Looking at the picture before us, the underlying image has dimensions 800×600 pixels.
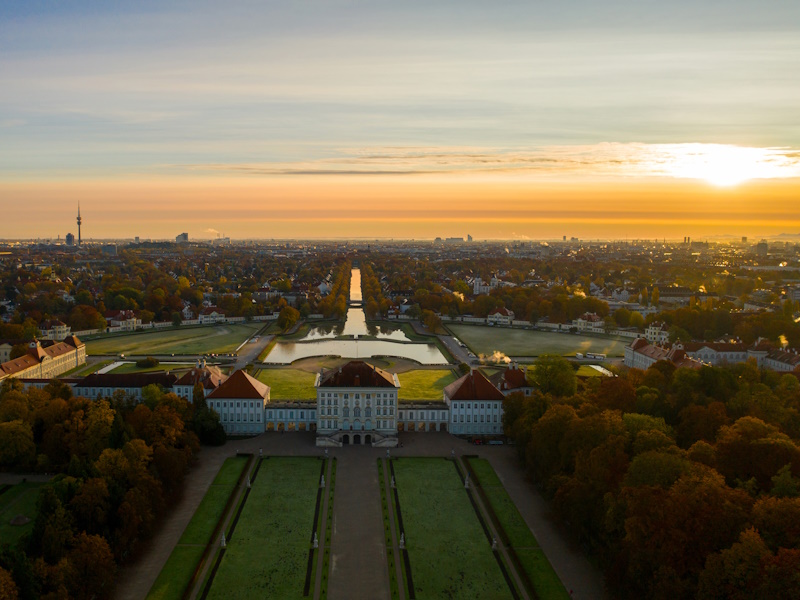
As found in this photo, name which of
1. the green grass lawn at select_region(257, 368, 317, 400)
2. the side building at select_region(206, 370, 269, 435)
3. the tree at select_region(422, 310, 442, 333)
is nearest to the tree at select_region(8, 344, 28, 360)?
the green grass lawn at select_region(257, 368, 317, 400)

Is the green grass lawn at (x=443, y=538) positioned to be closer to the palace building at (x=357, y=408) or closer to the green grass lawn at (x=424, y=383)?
the palace building at (x=357, y=408)

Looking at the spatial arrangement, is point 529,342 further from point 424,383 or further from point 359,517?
point 359,517

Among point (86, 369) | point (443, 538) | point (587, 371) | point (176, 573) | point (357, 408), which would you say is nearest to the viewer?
point (176, 573)

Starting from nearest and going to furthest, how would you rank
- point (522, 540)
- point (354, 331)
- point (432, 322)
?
point (522, 540) < point (432, 322) < point (354, 331)

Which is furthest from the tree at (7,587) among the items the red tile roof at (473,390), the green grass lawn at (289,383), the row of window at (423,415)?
the green grass lawn at (289,383)

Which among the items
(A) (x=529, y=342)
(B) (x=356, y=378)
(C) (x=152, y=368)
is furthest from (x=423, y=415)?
(A) (x=529, y=342)

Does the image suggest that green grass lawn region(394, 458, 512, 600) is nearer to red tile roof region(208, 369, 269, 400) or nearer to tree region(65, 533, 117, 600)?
tree region(65, 533, 117, 600)

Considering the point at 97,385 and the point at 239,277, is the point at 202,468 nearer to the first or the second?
the point at 97,385
